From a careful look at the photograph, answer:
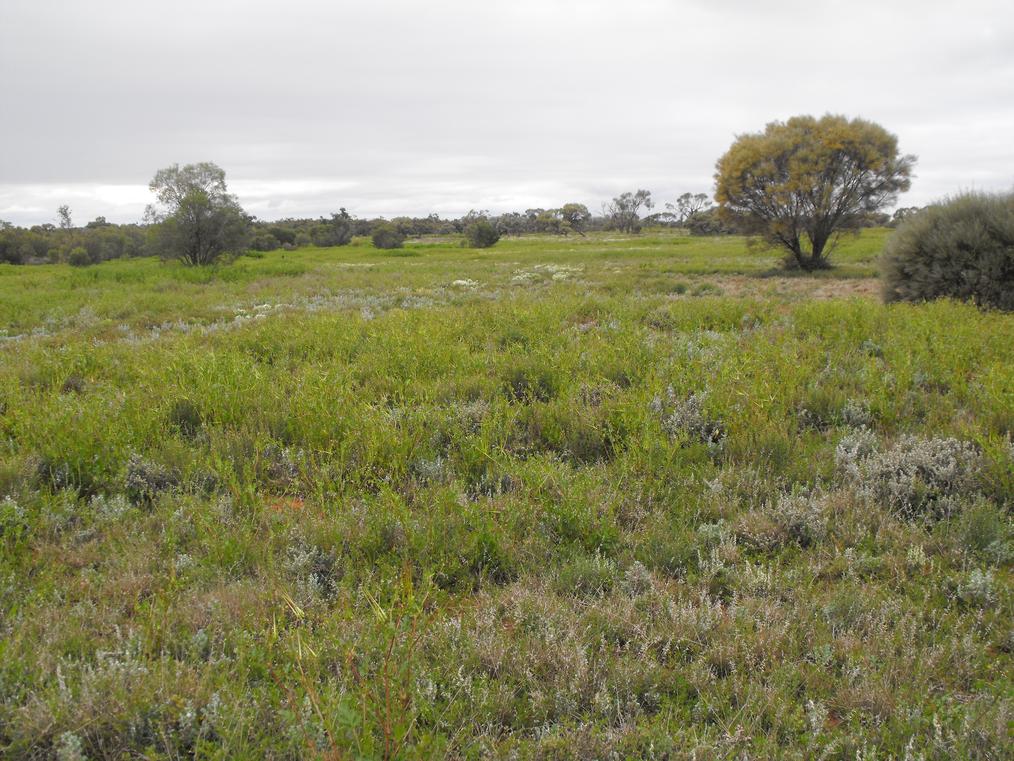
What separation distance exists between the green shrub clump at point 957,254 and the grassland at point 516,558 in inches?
175

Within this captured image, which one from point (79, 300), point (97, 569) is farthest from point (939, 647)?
point (79, 300)

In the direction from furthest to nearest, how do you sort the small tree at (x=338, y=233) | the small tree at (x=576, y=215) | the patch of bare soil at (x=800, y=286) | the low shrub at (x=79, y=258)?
the small tree at (x=576, y=215), the small tree at (x=338, y=233), the low shrub at (x=79, y=258), the patch of bare soil at (x=800, y=286)

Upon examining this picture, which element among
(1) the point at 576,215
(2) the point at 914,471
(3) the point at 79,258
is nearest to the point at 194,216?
(3) the point at 79,258

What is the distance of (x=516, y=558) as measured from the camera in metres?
3.31

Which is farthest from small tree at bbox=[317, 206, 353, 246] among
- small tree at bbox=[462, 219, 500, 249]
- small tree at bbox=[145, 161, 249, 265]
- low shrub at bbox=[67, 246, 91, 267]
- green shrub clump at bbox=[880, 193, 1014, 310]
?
green shrub clump at bbox=[880, 193, 1014, 310]

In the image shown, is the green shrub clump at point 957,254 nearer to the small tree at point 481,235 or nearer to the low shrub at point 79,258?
the small tree at point 481,235

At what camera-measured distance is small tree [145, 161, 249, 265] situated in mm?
30594

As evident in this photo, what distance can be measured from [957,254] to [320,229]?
7151 centimetres

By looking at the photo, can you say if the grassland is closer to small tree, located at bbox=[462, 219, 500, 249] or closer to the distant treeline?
the distant treeline

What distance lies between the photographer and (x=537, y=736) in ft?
7.16

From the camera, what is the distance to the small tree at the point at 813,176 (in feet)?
72.9

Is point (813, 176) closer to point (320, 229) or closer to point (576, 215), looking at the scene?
point (320, 229)

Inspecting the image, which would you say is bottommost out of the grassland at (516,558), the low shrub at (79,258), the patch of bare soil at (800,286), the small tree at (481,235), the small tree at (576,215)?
the grassland at (516,558)

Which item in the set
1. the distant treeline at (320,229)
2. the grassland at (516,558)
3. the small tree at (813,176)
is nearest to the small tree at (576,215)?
the distant treeline at (320,229)
